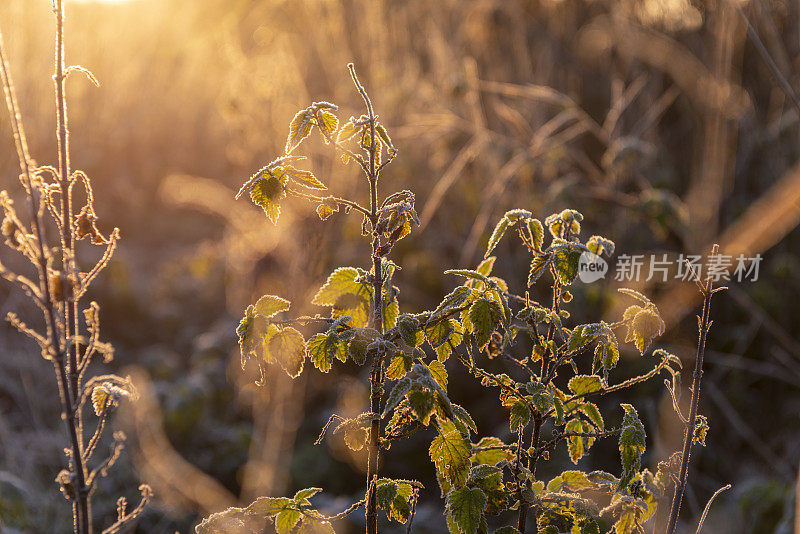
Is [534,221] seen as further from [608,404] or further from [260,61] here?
[260,61]

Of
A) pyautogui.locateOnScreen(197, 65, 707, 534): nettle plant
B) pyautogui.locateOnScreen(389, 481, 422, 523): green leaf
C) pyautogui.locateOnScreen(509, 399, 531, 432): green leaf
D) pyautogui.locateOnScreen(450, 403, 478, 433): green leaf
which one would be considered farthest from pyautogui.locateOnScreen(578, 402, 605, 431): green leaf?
pyautogui.locateOnScreen(389, 481, 422, 523): green leaf

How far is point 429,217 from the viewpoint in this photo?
257cm

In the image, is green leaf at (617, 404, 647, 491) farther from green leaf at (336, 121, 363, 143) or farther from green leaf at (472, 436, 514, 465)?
green leaf at (336, 121, 363, 143)

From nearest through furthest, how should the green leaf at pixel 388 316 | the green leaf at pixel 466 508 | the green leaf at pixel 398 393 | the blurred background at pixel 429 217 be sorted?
the green leaf at pixel 398 393 < the green leaf at pixel 466 508 < the green leaf at pixel 388 316 < the blurred background at pixel 429 217

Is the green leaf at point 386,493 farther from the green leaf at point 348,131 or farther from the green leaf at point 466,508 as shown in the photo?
the green leaf at point 348,131

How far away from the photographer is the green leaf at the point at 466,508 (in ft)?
3.57

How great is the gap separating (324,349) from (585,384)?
0.51 metres

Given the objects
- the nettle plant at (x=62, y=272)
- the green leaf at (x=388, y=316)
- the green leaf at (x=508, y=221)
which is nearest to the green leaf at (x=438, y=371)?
the green leaf at (x=388, y=316)

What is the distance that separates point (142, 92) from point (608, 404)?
515cm

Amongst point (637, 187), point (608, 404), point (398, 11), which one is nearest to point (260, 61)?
point (398, 11)

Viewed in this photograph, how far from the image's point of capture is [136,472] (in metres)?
2.47

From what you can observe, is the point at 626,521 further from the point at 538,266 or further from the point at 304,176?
the point at 304,176

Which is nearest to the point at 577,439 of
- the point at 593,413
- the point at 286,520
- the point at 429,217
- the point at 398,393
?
the point at 593,413

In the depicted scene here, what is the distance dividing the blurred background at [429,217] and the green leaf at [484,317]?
858 mm
